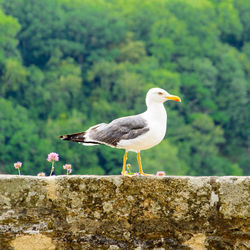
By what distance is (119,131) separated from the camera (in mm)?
5312

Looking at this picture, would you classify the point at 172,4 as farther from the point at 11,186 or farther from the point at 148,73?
the point at 11,186

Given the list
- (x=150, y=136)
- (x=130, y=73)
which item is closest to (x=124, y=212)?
(x=150, y=136)

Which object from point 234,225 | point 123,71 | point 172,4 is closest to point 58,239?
point 234,225

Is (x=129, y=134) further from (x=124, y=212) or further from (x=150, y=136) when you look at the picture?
(x=124, y=212)

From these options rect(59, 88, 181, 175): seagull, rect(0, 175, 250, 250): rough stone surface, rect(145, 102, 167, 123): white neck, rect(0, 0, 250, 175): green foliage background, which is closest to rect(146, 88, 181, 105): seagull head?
rect(145, 102, 167, 123): white neck

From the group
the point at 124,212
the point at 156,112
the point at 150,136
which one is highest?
the point at 156,112

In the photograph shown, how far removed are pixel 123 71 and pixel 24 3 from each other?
466 inches

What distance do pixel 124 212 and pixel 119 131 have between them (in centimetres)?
106

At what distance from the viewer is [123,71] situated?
241 ft

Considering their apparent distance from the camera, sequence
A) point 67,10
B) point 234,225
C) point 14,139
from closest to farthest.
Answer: point 234,225
point 14,139
point 67,10

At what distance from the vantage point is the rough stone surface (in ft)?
14.1

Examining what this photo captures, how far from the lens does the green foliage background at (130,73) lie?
213 ft

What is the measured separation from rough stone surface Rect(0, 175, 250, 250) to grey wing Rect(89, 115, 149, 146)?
2.99ft

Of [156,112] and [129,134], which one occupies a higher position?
[156,112]
